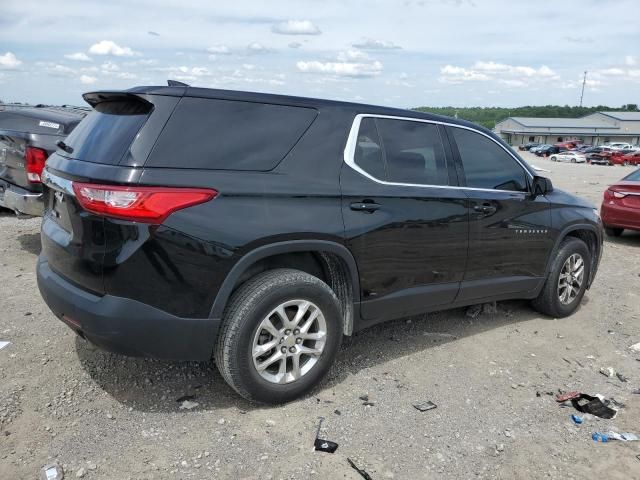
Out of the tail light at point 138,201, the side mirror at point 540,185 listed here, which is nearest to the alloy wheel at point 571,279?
the side mirror at point 540,185

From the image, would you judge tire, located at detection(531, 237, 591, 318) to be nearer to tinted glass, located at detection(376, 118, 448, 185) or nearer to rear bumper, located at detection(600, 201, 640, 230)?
tinted glass, located at detection(376, 118, 448, 185)

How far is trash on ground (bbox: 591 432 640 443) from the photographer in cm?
327

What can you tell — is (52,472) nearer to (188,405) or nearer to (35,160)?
(188,405)

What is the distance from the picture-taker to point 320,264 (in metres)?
3.66

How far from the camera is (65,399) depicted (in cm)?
344

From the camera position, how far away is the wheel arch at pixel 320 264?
3104mm

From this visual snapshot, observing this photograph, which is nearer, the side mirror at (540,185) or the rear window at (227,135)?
the rear window at (227,135)

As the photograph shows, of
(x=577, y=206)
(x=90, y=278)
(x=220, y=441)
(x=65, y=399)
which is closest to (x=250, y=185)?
(x=90, y=278)

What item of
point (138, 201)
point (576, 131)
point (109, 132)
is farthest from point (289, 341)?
point (576, 131)

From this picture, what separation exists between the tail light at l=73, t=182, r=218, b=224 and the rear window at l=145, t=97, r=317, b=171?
165mm

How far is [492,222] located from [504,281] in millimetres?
591

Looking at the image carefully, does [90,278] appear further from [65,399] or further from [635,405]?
[635,405]

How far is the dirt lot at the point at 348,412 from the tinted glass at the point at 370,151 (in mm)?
1441

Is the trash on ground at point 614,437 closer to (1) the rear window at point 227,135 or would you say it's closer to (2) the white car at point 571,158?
(1) the rear window at point 227,135
